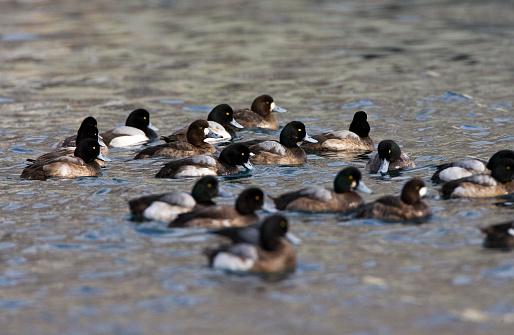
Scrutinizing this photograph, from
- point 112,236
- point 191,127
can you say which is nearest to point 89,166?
point 191,127

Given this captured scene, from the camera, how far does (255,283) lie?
787 centimetres

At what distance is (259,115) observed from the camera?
16859 mm

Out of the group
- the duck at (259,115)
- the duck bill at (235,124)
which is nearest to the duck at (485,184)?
the duck bill at (235,124)

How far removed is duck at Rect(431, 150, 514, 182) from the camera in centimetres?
1134

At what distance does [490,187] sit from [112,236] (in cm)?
512

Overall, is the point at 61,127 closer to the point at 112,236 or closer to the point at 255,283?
the point at 112,236

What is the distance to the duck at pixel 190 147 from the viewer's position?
544 inches

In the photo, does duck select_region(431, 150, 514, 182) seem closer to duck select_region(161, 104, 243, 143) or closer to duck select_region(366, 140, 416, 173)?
duck select_region(366, 140, 416, 173)

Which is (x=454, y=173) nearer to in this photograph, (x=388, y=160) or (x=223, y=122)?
(x=388, y=160)

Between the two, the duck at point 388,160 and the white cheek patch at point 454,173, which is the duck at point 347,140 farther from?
the white cheek patch at point 454,173

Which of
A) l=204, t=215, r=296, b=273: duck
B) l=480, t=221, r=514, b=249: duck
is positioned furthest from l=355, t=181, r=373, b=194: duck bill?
l=204, t=215, r=296, b=273: duck

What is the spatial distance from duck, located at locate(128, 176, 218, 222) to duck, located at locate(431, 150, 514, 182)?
3519 mm

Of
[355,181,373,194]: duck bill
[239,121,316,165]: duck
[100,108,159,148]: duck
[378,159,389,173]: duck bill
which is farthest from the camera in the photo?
[100,108,159,148]: duck

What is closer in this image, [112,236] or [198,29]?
[112,236]
